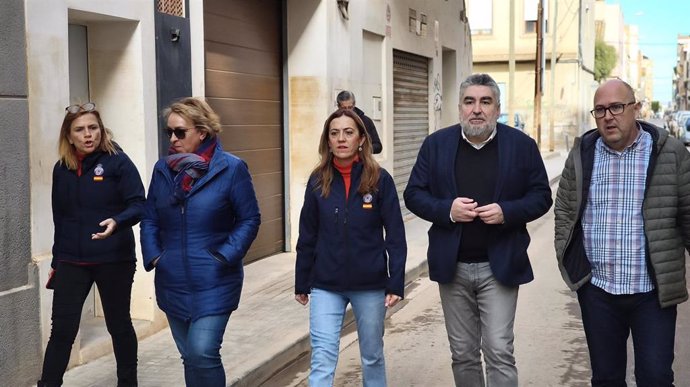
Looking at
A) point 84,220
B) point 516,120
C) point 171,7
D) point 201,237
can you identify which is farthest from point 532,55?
point 201,237

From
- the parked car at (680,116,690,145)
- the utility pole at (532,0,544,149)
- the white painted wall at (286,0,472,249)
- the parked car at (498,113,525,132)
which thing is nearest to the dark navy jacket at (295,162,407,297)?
the white painted wall at (286,0,472,249)

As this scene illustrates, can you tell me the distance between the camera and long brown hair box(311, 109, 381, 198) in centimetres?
455

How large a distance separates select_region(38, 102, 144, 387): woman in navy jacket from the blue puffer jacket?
2.22 ft

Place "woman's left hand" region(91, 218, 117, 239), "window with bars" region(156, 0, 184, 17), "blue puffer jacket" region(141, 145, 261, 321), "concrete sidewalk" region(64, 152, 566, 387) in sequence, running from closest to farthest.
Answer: "blue puffer jacket" region(141, 145, 261, 321)
"woman's left hand" region(91, 218, 117, 239)
"concrete sidewalk" region(64, 152, 566, 387)
"window with bars" region(156, 0, 184, 17)

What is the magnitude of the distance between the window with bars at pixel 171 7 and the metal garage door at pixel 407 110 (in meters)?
7.61

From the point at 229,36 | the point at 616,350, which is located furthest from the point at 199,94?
the point at 616,350

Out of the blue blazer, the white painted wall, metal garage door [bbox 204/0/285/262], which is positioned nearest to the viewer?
the blue blazer

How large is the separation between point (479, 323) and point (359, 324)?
0.64 metres

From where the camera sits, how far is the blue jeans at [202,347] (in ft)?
14.1

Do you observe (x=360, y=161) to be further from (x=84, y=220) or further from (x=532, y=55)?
(x=532, y=55)

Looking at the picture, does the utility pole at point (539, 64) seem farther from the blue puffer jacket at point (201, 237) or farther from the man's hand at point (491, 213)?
the blue puffer jacket at point (201, 237)

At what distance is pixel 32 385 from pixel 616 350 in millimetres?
3586

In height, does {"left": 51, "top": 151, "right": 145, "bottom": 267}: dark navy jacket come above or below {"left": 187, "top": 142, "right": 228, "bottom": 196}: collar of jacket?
below

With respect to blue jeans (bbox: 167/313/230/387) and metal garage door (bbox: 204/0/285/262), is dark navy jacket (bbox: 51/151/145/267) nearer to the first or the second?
blue jeans (bbox: 167/313/230/387)
